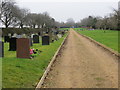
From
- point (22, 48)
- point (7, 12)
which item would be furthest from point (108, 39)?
point (7, 12)

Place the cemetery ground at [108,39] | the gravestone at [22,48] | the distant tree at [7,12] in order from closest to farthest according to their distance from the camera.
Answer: the gravestone at [22,48] < the cemetery ground at [108,39] < the distant tree at [7,12]

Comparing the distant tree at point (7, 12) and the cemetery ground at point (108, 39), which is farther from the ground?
the distant tree at point (7, 12)

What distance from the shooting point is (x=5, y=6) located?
62.5 meters

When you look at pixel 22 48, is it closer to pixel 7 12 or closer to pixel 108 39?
pixel 108 39

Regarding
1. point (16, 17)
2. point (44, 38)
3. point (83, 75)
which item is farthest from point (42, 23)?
point (83, 75)

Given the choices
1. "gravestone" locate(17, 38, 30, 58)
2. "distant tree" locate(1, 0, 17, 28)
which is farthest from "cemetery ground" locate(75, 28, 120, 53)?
"distant tree" locate(1, 0, 17, 28)

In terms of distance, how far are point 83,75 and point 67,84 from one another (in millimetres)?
1492

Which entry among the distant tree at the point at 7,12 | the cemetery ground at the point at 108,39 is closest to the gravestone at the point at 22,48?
the cemetery ground at the point at 108,39

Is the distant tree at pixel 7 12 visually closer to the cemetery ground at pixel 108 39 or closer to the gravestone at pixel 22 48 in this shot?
the cemetery ground at pixel 108 39

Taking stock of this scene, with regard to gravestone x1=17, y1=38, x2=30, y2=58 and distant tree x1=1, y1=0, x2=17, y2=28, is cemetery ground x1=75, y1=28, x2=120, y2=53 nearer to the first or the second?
gravestone x1=17, y1=38, x2=30, y2=58

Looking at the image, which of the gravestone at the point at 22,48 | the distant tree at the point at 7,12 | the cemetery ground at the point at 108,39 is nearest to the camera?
the gravestone at the point at 22,48

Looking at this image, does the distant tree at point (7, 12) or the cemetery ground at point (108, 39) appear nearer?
the cemetery ground at point (108, 39)

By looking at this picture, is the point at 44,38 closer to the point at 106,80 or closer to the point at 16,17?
the point at 106,80

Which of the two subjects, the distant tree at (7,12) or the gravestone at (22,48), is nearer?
the gravestone at (22,48)
